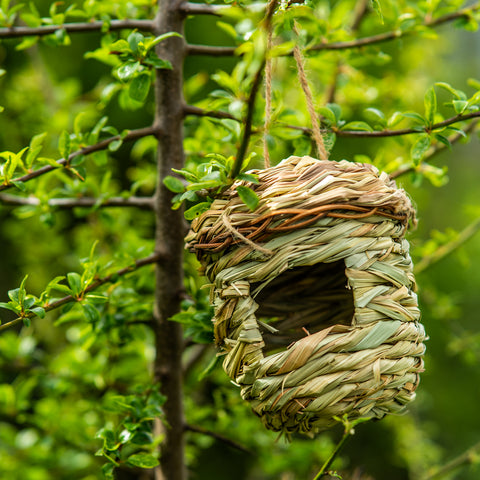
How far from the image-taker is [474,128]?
998 mm

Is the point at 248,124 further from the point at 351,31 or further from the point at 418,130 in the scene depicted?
the point at 351,31

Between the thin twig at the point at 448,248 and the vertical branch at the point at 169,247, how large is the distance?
1.83 feet

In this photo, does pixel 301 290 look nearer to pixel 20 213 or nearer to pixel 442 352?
pixel 20 213

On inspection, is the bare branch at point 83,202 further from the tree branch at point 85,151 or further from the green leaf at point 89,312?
the green leaf at point 89,312

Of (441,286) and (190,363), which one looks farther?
(441,286)

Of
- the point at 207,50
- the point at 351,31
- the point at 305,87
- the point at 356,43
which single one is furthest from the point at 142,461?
the point at 351,31

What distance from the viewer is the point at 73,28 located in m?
0.88

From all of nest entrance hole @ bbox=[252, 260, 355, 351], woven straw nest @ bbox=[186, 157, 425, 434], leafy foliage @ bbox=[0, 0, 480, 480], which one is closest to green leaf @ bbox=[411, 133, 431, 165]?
leafy foliage @ bbox=[0, 0, 480, 480]

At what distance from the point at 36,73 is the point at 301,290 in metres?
1.29

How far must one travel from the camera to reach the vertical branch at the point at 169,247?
2.90 ft

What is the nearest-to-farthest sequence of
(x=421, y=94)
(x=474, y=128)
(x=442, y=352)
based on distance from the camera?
(x=474, y=128)
(x=421, y=94)
(x=442, y=352)

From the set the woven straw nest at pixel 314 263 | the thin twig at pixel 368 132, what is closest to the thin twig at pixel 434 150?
the thin twig at pixel 368 132

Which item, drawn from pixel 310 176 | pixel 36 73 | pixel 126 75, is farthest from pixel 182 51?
pixel 36 73

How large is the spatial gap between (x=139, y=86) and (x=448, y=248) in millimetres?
769
